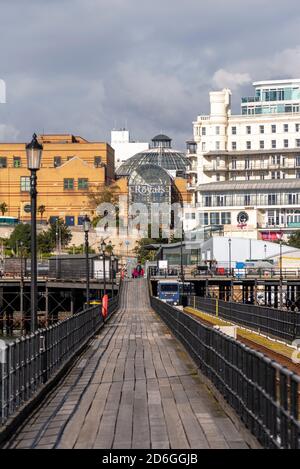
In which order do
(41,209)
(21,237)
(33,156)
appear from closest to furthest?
1. (33,156)
2. (21,237)
3. (41,209)

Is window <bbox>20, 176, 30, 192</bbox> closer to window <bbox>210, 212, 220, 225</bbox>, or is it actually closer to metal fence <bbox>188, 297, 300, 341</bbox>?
window <bbox>210, 212, 220, 225</bbox>

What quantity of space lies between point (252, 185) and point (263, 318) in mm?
131178

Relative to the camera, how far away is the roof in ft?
577

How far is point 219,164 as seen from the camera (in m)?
195

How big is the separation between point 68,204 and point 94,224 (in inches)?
538

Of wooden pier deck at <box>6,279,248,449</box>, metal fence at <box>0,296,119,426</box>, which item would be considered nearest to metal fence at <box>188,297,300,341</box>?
wooden pier deck at <box>6,279,248,449</box>

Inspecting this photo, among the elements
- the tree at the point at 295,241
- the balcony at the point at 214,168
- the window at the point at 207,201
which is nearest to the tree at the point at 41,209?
the balcony at the point at 214,168

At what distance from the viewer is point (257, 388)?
47.5 feet

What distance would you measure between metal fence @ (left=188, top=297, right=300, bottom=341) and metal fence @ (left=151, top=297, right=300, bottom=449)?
1808 cm

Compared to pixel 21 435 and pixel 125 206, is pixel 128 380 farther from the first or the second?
pixel 125 206

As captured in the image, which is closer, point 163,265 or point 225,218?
point 163,265

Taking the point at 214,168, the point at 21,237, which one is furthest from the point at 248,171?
the point at 21,237

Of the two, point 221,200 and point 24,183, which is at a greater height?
point 24,183

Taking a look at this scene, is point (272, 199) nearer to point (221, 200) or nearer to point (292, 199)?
point (292, 199)
